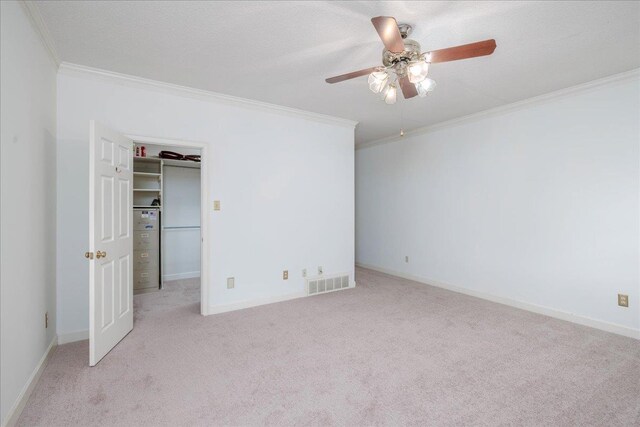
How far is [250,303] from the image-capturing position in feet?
12.6

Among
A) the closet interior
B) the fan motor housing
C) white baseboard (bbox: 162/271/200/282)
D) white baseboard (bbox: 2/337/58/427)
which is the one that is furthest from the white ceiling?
white baseboard (bbox: 162/271/200/282)

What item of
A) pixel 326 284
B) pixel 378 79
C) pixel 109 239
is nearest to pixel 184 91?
pixel 109 239

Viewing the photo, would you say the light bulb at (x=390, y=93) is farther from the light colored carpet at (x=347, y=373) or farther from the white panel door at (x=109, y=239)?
the white panel door at (x=109, y=239)

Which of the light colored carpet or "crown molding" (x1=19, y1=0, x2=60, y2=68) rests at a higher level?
"crown molding" (x1=19, y1=0, x2=60, y2=68)

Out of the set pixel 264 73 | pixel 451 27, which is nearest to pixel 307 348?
pixel 264 73

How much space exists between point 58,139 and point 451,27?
343cm

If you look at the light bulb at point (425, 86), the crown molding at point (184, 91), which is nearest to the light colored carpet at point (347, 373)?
the light bulb at point (425, 86)

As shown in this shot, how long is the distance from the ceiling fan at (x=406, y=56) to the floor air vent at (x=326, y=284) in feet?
9.12

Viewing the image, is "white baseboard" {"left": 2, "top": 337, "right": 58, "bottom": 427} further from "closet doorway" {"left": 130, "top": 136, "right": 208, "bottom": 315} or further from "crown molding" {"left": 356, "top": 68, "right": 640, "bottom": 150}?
"crown molding" {"left": 356, "top": 68, "right": 640, "bottom": 150}

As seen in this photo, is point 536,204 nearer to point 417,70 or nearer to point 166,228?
point 417,70

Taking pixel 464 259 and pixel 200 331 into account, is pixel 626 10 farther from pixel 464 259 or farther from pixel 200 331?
pixel 200 331

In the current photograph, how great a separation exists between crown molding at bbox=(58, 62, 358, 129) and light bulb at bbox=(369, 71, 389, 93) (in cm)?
199

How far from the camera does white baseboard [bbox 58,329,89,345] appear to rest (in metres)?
2.82

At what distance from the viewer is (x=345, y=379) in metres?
2.24
